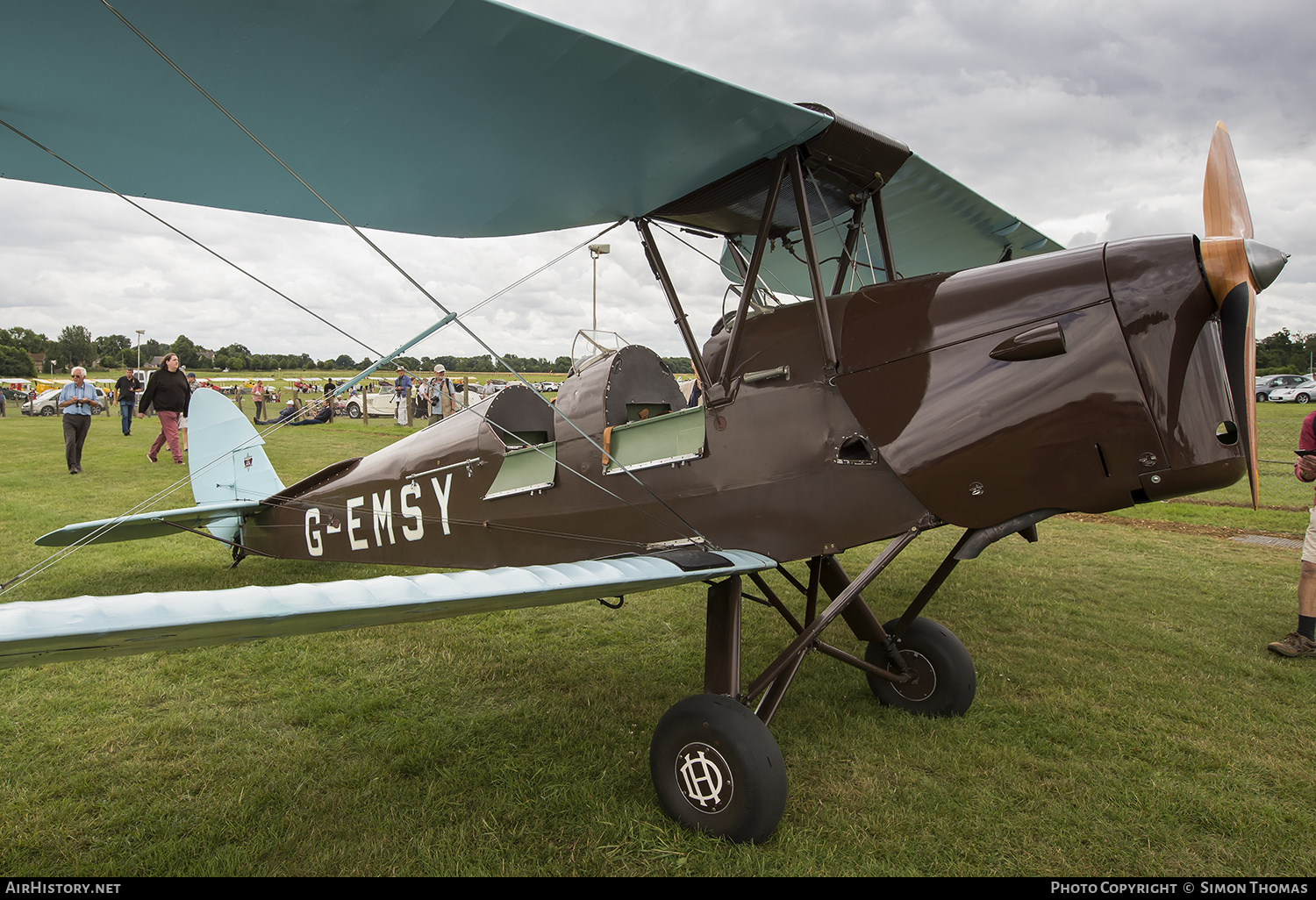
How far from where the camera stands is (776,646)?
176 inches

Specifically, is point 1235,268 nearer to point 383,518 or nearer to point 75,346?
point 383,518

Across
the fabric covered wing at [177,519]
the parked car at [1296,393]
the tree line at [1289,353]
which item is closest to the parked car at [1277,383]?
the parked car at [1296,393]

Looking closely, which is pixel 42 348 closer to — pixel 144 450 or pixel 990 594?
pixel 144 450

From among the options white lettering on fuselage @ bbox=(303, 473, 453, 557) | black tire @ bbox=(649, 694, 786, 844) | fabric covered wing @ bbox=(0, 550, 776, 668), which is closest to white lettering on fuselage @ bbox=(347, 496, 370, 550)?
white lettering on fuselage @ bbox=(303, 473, 453, 557)

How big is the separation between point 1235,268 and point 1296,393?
133 ft

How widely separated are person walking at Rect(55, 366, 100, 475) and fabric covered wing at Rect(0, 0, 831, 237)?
9.62 meters

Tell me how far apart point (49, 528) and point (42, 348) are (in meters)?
98.1

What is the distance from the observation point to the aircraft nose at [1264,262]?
7.41 feet

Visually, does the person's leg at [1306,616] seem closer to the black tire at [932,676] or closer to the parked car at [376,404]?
the black tire at [932,676]

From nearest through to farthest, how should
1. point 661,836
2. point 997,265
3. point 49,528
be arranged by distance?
point 661,836 → point 997,265 → point 49,528

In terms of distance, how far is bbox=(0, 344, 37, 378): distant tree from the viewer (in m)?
64.4

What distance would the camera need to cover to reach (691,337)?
3367 millimetres

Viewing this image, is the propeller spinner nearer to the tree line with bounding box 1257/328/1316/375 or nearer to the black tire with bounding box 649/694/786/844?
the black tire with bounding box 649/694/786/844

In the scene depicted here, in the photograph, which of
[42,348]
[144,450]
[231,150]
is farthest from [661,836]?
[42,348]
